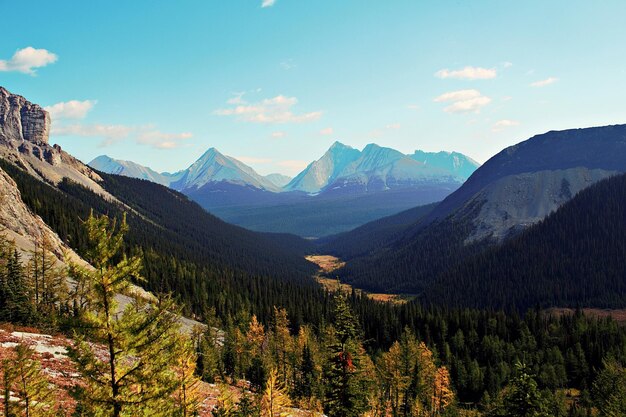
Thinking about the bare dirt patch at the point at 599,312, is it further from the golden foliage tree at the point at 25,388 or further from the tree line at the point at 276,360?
the golden foliage tree at the point at 25,388

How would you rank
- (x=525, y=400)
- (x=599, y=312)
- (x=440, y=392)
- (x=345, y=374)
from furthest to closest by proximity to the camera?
(x=599, y=312) < (x=440, y=392) < (x=345, y=374) < (x=525, y=400)

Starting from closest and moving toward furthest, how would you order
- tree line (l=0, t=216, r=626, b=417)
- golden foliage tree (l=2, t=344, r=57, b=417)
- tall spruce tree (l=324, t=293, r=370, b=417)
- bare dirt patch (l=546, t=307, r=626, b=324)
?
1. tree line (l=0, t=216, r=626, b=417)
2. golden foliage tree (l=2, t=344, r=57, b=417)
3. tall spruce tree (l=324, t=293, r=370, b=417)
4. bare dirt patch (l=546, t=307, r=626, b=324)

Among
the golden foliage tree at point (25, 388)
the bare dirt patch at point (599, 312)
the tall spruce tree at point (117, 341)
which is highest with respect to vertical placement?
the tall spruce tree at point (117, 341)

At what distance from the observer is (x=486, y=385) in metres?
86.6

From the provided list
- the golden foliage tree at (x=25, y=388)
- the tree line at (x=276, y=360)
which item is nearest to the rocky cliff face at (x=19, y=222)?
the tree line at (x=276, y=360)

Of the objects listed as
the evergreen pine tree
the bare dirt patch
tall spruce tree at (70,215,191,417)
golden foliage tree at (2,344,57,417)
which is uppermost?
tall spruce tree at (70,215,191,417)

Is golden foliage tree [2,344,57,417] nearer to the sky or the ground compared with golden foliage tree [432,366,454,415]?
nearer to the sky

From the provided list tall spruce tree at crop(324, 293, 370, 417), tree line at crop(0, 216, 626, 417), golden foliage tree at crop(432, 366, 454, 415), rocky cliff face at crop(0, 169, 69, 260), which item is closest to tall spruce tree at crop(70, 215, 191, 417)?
tree line at crop(0, 216, 626, 417)

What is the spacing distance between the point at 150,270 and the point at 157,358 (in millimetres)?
117493

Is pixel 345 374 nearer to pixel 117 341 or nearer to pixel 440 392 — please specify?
pixel 117 341

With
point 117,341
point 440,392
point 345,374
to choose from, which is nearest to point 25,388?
point 117,341

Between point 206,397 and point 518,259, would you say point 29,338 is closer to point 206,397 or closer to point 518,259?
point 206,397

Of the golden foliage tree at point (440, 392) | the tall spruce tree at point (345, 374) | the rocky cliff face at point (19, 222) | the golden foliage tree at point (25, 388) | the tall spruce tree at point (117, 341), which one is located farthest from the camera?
the rocky cliff face at point (19, 222)

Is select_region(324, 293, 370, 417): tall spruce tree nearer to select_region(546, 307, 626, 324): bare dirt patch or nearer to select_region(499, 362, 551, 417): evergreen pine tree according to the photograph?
select_region(499, 362, 551, 417): evergreen pine tree
